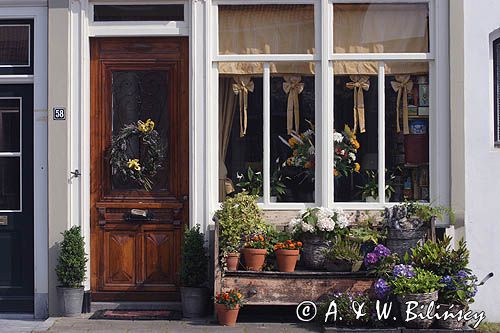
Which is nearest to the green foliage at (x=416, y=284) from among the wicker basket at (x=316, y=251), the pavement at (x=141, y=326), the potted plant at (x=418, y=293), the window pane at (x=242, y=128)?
the potted plant at (x=418, y=293)

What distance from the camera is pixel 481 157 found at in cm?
1039

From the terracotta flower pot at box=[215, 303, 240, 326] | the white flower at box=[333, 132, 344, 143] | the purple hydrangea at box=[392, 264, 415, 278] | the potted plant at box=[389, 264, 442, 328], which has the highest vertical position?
the white flower at box=[333, 132, 344, 143]

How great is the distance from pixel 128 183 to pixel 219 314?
1930mm

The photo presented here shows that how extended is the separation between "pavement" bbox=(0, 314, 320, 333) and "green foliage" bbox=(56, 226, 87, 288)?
0.42 metres

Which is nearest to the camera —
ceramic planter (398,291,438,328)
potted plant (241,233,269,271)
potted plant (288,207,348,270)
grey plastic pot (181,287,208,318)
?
ceramic planter (398,291,438,328)

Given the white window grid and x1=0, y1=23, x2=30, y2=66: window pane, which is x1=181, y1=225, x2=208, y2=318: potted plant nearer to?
the white window grid

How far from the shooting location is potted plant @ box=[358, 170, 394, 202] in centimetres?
1066

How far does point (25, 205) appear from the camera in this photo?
34.9 ft

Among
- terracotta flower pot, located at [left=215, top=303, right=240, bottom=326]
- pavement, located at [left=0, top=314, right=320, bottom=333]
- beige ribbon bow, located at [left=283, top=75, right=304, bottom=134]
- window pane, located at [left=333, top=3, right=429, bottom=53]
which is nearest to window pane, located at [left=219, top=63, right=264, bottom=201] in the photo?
beige ribbon bow, located at [left=283, top=75, right=304, bottom=134]

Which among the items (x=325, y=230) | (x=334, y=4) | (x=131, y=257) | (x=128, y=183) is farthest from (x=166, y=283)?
(x=334, y=4)

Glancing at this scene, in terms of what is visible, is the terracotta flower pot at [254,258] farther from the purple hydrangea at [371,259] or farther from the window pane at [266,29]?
the window pane at [266,29]

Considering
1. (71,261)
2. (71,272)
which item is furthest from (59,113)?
(71,272)

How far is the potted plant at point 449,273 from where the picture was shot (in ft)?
31.0

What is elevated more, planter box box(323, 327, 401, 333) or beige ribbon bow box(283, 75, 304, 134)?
beige ribbon bow box(283, 75, 304, 134)
